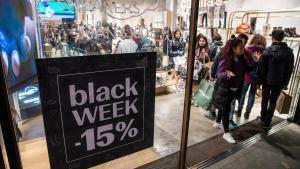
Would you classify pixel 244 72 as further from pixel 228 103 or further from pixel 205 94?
pixel 205 94

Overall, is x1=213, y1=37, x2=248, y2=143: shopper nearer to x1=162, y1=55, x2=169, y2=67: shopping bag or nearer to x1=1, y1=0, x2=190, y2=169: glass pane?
x1=1, y1=0, x2=190, y2=169: glass pane

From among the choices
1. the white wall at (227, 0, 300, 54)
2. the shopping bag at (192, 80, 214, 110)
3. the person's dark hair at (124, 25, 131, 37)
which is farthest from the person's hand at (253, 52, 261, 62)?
the person's dark hair at (124, 25, 131, 37)

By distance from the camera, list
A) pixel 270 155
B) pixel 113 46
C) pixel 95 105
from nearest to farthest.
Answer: pixel 95 105
pixel 270 155
pixel 113 46

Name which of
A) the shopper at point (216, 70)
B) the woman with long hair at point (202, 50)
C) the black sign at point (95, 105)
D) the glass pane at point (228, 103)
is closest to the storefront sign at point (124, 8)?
the glass pane at point (228, 103)

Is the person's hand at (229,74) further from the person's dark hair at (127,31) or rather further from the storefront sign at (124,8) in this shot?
the person's dark hair at (127,31)

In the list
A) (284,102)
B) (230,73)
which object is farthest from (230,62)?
(284,102)

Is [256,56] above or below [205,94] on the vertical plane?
above

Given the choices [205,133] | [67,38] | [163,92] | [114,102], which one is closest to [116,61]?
[114,102]

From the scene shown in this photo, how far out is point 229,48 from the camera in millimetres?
2635

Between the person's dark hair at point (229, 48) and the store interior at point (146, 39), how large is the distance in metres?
1.15

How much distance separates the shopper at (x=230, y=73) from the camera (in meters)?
2.63

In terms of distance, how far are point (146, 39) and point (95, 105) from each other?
3.54 metres

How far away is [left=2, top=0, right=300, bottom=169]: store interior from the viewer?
9.48ft

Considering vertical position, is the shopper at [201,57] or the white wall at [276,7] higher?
the white wall at [276,7]
